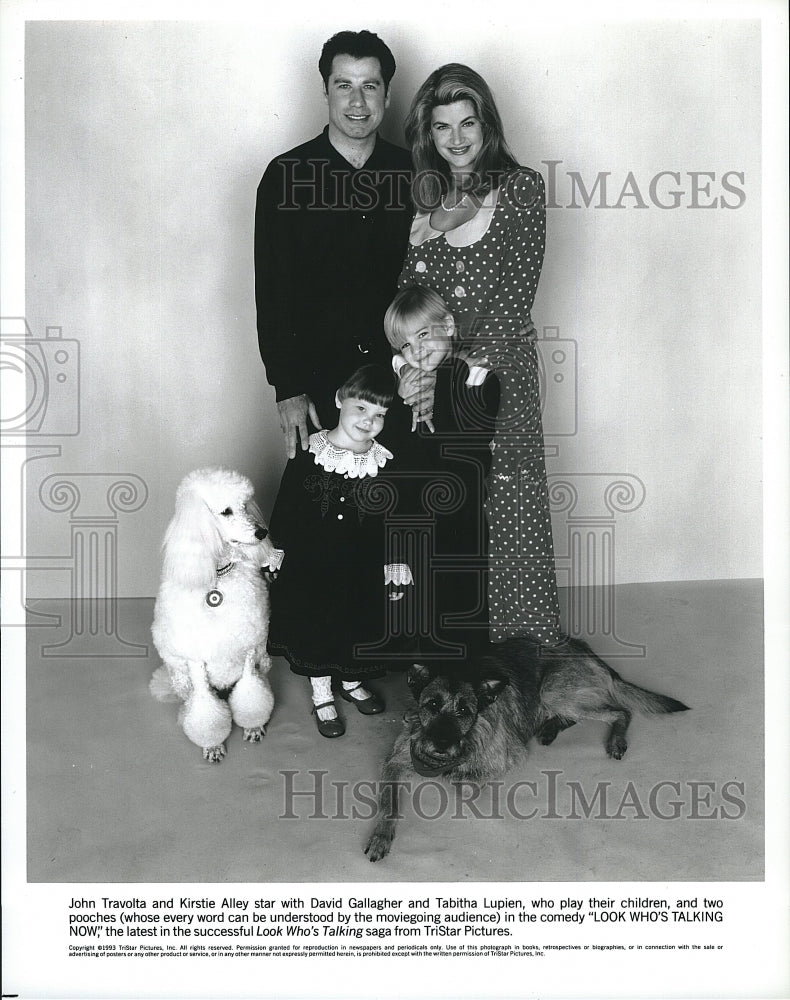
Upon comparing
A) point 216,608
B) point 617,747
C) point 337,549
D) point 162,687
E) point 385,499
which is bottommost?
point 617,747

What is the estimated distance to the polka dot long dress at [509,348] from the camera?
1.77 meters

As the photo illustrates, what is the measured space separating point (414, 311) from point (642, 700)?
101cm

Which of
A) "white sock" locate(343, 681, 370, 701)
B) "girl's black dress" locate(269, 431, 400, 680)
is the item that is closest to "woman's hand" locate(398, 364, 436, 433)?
"girl's black dress" locate(269, 431, 400, 680)

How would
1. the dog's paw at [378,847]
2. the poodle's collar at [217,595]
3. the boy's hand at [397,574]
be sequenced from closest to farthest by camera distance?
the dog's paw at [378,847], the poodle's collar at [217,595], the boy's hand at [397,574]

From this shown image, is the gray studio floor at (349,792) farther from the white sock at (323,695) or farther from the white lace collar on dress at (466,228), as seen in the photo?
the white lace collar on dress at (466,228)

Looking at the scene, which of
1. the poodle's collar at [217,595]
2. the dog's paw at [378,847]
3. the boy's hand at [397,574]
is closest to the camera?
the dog's paw at [378,847]

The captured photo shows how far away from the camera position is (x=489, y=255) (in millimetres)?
1776

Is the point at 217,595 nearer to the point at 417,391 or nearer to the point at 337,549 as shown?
the point at 337,549

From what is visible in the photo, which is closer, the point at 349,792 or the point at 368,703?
the point at 349,792

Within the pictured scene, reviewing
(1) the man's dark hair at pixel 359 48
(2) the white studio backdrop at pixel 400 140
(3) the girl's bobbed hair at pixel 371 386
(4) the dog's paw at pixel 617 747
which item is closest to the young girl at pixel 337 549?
(3) the girl's bobbed hair at pixel 371 386

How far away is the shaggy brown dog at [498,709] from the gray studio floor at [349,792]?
4 cm

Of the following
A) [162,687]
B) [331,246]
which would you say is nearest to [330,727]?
[162,687]
